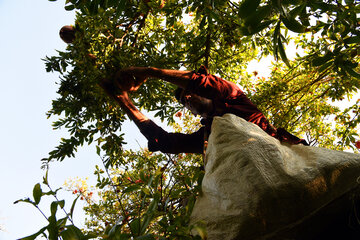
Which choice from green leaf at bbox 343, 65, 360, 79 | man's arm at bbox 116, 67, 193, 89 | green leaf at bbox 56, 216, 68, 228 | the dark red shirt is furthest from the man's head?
green leaf at bbox 56, 216, 68, 228

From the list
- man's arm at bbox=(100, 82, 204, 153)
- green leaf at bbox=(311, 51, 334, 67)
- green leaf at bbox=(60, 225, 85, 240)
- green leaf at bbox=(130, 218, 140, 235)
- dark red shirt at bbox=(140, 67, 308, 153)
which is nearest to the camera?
green leaf at bbox=(60, 225, 85, 240)

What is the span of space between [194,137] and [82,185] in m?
3.68

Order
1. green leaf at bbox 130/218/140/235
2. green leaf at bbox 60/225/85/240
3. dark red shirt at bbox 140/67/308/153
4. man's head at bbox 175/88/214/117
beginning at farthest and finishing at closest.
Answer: man's head at bbox 175/88/214/117, dark red shirt at bbox 140/67/308/153, green leaf at bbox 130/218/140/235, green leaf at bbox 60/225/85/240

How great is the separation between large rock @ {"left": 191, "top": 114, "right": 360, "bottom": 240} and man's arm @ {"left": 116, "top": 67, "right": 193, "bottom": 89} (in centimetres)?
112

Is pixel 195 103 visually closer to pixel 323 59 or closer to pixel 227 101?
pixel 227 101

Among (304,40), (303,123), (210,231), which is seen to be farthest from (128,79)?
(303,123)

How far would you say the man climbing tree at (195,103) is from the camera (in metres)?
2.20

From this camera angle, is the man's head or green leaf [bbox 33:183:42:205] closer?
green leaf [bbox 33:183:42:205]

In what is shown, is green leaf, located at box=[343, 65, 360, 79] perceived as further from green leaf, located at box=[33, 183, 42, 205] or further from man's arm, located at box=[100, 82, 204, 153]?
green leaf, located at box=[33, 183, 42, 205]

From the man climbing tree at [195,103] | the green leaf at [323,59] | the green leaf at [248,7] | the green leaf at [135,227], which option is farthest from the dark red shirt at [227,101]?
the green leaf at [135,227]

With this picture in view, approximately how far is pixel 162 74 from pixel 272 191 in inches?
64.3

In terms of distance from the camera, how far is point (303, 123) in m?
5.09

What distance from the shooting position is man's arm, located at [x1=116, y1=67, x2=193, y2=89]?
7.38 ft

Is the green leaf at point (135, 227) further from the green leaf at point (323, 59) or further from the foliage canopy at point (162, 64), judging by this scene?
the green leaf at point (323, 59)
